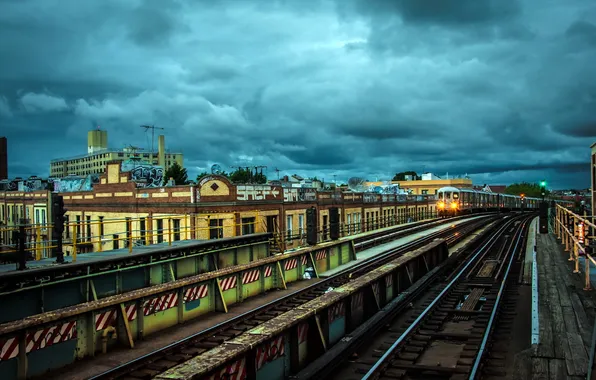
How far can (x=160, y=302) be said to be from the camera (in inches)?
455

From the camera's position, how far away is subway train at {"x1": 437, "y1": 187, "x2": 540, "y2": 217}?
63188 mm

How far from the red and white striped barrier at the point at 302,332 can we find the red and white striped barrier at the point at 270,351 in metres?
0.64

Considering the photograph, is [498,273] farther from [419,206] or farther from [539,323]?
[419,206]

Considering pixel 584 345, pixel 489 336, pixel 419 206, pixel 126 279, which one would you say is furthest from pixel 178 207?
pixel 419 206

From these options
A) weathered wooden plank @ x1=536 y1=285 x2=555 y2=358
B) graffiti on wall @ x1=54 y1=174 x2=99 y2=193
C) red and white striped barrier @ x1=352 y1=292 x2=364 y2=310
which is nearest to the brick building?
graffiti on wall @ x1=54 y1=174 x2=99 y2=193

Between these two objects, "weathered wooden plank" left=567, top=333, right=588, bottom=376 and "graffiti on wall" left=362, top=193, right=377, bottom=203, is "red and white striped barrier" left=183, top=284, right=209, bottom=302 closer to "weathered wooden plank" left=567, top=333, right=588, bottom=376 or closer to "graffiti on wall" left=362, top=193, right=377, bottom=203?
"weathered wooden plank" left=567, top=333, right=588, bottom=376

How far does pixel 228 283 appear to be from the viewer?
14.2 m

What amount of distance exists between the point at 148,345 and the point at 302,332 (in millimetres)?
4154

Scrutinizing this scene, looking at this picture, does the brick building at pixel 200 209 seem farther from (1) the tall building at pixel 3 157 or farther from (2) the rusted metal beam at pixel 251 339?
(1) the tall building at pixel 3 157

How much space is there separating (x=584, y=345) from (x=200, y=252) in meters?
12.4

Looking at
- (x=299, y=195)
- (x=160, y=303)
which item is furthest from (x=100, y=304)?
(x=299, y=195)

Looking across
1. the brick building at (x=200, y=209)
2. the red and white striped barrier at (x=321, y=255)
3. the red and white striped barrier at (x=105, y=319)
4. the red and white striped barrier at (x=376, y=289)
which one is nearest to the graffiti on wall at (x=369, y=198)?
the brick building at (x=200, y=209)

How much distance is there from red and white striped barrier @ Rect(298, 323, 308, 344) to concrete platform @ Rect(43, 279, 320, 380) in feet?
12.3

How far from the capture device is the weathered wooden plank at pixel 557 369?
6.83m
